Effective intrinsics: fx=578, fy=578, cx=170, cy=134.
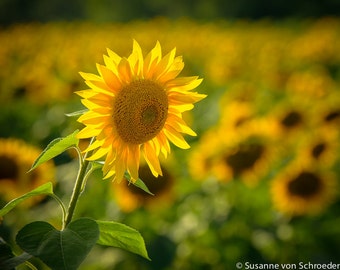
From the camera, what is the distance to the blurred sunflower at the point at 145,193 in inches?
117

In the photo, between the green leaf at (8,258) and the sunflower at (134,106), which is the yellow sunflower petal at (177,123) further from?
the green leaf at (8,258)

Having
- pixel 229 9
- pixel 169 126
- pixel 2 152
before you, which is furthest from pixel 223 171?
pixel 229 9

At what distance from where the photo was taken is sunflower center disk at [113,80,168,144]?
1154 mm

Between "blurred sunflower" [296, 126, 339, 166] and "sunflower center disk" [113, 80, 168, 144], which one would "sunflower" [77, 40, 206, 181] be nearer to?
"sunflower center disk" [113, 80, 168, 144]

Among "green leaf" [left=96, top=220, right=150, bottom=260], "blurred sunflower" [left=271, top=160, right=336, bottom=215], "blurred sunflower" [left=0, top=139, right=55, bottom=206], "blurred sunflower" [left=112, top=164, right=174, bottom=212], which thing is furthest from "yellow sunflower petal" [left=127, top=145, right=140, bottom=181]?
"blurred sunflower" [left=271, top=160, right=336, bottom=215]

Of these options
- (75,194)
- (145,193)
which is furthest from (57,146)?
(145,193)

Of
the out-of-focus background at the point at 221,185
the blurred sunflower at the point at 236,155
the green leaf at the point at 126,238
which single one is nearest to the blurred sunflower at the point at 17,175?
the out-of-focus background at the point at 221,185

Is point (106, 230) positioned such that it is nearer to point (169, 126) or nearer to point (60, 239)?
point (60, 239)

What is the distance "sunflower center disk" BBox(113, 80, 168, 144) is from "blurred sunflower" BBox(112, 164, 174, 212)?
1.76 m

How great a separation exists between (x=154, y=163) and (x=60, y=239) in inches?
12.5

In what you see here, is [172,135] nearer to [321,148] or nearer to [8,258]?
[8,258]

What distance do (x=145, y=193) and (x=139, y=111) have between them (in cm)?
187

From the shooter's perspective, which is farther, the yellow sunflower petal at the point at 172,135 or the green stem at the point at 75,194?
the yellow sunflower petal at the point at 172,135

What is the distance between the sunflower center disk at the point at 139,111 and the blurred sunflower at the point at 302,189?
200cm
